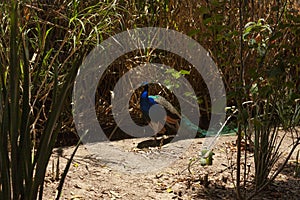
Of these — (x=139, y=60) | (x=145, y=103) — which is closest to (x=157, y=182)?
(x=145, y=103)

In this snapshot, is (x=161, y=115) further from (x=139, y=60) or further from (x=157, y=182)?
(x=157, y=182)

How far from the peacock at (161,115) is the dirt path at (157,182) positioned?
2.15 feet

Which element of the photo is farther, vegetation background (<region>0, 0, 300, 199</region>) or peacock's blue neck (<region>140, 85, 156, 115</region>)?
peacock's blue neck (<region>140, 85, 156, 115</region>)

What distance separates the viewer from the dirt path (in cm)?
327

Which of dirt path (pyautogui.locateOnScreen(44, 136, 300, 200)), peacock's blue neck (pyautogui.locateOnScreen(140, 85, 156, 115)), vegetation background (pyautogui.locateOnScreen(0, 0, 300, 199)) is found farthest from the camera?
peacock's blue neck (pyautogui.locateOnScreen(140, 85, 156, 115))

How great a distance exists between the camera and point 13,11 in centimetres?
174

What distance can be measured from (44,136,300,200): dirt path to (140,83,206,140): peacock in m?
0.66

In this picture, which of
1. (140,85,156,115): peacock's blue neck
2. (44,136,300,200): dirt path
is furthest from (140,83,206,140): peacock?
(44,136,300,200): dirt path

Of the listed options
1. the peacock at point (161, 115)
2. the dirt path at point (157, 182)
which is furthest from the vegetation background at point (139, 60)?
the peacock at point (161, 115)

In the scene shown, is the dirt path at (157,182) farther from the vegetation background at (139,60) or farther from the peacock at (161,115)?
the peacock at (161,115)

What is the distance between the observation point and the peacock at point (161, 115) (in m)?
4.47

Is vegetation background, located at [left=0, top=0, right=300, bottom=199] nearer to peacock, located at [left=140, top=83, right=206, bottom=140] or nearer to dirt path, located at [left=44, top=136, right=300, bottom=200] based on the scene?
dirt path, located at [left=44, top=136, right=300, bottom=200]

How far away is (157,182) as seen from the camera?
11.5 feet

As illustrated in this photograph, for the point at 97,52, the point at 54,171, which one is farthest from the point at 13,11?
the point at 97,52
